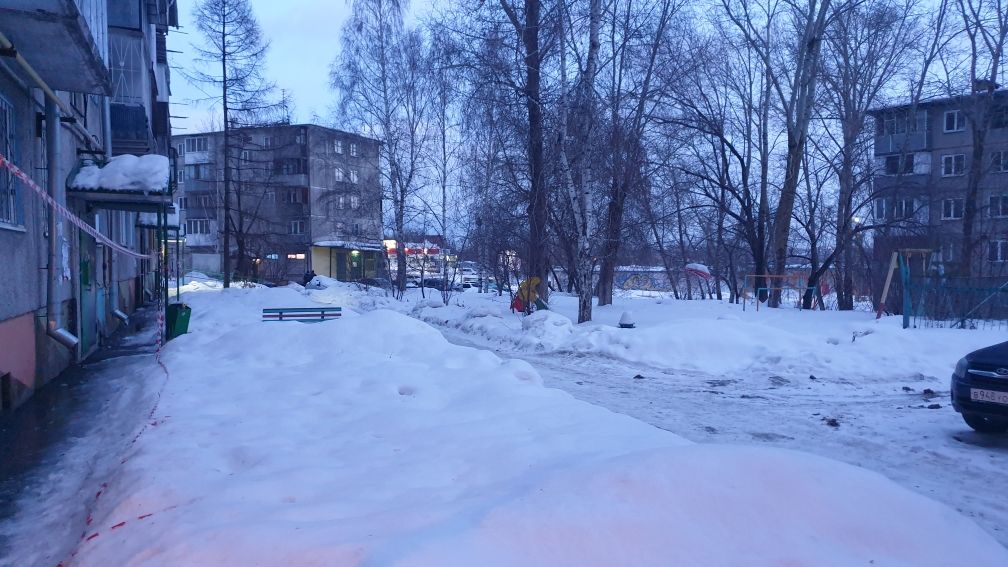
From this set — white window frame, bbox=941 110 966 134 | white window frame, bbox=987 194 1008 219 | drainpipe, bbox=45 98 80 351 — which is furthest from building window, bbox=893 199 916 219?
drainpipe, bbox=45 98 80 351

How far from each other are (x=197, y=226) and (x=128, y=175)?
170ft

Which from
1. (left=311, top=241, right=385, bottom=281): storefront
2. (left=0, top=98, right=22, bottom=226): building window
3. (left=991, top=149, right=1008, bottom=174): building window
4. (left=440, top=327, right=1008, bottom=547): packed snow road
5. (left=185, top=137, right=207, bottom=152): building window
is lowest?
(left=440, top=327, right=1008, bottom=547): packed snow road

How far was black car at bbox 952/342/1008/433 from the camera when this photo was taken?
7.14 metres

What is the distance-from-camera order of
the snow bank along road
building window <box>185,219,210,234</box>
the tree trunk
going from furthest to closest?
building window <box>185,219,210,234</box>, the tree trunk, the snow bank along road

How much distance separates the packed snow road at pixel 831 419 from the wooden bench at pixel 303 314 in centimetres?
603

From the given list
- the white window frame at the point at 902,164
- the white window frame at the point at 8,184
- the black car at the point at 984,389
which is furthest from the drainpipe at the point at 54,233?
the white window frame at the point at 902,164

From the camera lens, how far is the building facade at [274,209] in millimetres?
41281

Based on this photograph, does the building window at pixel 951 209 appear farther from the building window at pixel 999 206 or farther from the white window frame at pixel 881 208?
the white window frame at pixel 881 208

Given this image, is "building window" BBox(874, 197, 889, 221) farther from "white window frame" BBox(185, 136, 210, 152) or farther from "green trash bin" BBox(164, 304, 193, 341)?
"white window frame" BBox(185, 136, 210, 152)

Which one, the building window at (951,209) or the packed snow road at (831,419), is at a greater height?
the building window at (951,209)

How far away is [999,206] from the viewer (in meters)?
32.5

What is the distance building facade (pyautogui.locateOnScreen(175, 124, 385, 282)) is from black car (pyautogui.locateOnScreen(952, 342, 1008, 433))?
31142mm

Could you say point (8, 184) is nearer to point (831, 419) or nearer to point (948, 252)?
point (831, 419)

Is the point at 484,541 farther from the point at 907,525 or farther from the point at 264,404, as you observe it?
the point at 264,404
